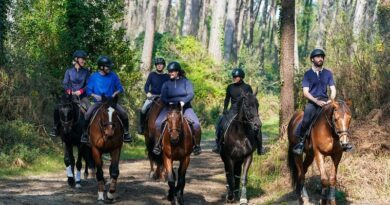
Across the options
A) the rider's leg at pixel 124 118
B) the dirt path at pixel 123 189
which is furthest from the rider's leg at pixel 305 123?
the rider's leg at pixel 124 118

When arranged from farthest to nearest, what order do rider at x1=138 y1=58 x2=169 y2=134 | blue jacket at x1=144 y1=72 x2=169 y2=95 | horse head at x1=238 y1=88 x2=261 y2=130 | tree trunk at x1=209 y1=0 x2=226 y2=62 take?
tree trunk at x1=209 y1=0 x2=226 y2=62
blue jacket at x1=144 y1=72 x2=169 y2=95
rider at x1=138 y1=58 x2=169 y2=134
horse head at x1=238 y1=88 x2=261 y2=130

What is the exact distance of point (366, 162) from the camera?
13.2 meters

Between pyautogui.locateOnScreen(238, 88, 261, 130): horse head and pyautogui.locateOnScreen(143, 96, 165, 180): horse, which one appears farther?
pyautogui.locateOnScreen(143, 96, 165, 180): horse

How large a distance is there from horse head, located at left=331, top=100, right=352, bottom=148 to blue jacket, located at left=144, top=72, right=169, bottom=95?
598 cm

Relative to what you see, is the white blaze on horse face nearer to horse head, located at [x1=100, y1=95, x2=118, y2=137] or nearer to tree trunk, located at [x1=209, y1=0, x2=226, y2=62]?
horse head, located at [x1=100, y1=95, x2=118, y2=137]

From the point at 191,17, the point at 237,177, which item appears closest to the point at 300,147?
the point at 237,177

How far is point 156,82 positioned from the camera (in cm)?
1541

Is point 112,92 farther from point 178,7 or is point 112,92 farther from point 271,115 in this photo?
point 178,7

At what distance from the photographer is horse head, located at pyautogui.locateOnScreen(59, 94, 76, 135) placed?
13.6 metres

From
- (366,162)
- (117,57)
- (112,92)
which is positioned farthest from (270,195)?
(117,57)

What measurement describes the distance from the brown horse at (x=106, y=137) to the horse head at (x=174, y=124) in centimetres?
130

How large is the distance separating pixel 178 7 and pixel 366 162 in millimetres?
93640

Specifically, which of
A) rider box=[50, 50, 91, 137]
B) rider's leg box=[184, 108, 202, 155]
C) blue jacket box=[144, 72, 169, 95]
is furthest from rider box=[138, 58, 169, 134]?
rider's leg box=[184, 108, 202, 155]

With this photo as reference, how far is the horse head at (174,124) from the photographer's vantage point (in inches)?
446
